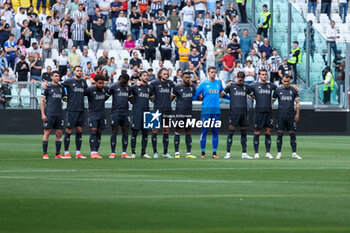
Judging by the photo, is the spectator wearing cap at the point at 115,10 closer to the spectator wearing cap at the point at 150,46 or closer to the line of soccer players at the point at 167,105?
the spectator wearing cap at the point at 150,46

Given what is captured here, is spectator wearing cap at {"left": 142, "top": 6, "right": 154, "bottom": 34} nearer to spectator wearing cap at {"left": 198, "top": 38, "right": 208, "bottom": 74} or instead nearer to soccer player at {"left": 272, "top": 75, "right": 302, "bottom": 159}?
spectator wearing cap at {"left": 198, "top": 38, "right": 208, "bottom": 74}

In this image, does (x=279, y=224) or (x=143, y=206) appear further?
(x=143, y=206)

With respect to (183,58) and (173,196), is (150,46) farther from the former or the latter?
(173,196)

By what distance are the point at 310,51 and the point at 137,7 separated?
8096mm

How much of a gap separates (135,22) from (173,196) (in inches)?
965

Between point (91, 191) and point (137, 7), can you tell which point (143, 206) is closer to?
point (91, 191)

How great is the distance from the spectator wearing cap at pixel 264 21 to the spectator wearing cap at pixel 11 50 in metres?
10.6

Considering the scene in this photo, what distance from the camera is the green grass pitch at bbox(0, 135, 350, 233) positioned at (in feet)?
28.6

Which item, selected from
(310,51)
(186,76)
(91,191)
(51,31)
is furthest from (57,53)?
(91,191)

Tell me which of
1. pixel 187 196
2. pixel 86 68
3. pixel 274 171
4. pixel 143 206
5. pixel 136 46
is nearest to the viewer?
pixel 143 206

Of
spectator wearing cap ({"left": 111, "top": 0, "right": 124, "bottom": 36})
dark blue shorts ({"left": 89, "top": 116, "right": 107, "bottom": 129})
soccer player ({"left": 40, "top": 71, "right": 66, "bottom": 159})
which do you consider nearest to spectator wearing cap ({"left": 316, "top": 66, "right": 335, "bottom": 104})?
spectator wearing cap ({"left": 111, "top": 0, "right": 124, "bottom": 36})

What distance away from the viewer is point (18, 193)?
37.9ft

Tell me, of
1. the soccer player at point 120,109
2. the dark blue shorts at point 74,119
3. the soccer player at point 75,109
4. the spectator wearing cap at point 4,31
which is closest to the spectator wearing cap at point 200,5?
the spectator wearing cap at point 4,31

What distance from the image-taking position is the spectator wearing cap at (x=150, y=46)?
113 feet
